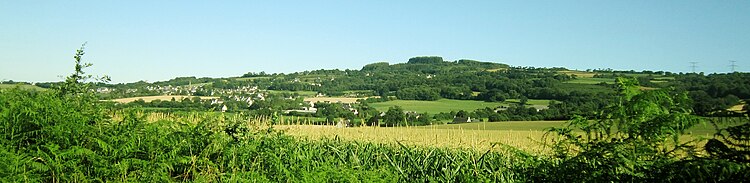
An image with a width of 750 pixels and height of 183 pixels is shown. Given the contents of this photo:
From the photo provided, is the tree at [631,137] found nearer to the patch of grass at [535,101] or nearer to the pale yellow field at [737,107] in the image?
the pale yellow field at [737,107]

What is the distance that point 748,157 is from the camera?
182 inches

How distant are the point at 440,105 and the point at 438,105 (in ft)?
0.78

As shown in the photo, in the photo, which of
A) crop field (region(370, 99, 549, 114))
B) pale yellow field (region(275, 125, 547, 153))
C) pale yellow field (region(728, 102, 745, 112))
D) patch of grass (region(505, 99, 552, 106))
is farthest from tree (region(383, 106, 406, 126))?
patch of grass (region(505, 99, 552, 106))

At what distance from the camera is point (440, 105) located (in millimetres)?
73625

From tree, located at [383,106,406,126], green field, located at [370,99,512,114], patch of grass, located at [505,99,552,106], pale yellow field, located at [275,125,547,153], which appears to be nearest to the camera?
pale yellow field, located at [275,125,547,153]

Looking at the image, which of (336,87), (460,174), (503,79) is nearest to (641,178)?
(460,174)

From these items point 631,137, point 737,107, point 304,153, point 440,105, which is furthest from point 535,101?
point 737,107

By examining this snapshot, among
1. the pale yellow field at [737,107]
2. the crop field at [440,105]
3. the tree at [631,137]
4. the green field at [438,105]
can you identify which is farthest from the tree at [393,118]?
the pale yellow field at [737,107]

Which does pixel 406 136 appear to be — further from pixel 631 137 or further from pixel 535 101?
pixel 535 101

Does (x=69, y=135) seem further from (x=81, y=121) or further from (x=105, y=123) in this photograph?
(x=105, y=123)

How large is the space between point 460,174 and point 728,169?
5818 mm

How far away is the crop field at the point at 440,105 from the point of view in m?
68.0

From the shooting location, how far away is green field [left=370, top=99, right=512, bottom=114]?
68.6 meters

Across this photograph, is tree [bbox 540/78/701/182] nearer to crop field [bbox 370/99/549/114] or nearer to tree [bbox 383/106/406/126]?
tree [bbox 383/106/406/126]
